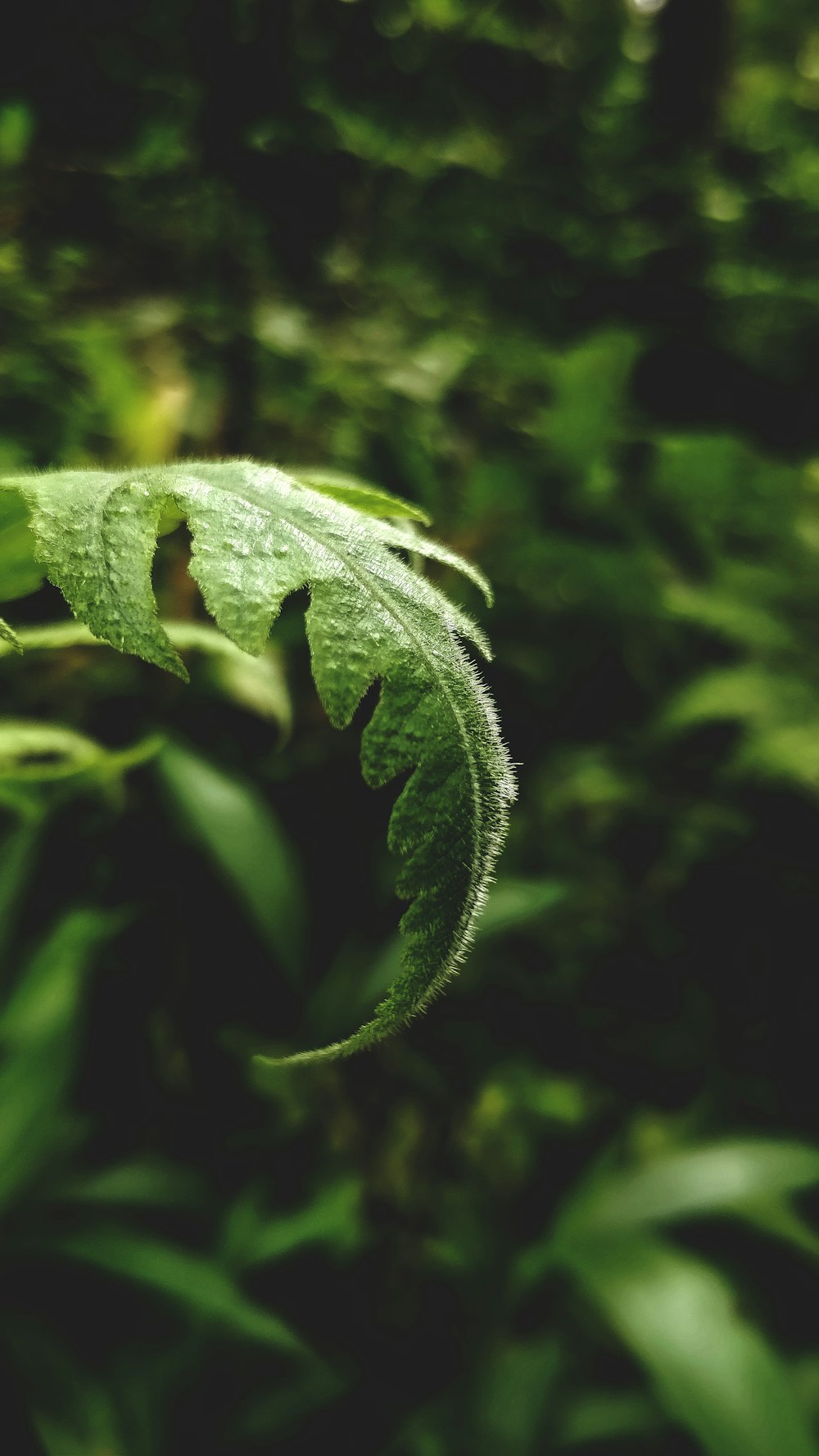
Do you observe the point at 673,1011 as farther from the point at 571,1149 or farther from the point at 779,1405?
the point at 779,1405

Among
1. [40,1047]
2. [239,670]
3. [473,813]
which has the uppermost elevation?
[473,813]

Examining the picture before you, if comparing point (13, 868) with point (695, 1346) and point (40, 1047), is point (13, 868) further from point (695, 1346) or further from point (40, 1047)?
point (695, 1346)

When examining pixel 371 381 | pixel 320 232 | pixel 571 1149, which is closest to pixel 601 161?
pixel 320 232

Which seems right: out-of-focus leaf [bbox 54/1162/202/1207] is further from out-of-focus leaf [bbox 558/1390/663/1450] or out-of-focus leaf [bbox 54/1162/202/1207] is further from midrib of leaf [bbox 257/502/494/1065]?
midrib of leaf [bbox 257/502/494/1065]

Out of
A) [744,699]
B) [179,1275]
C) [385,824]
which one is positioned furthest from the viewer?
[744,699]

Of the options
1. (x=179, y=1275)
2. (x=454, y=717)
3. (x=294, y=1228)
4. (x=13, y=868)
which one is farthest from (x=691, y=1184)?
(x=454, y=717)

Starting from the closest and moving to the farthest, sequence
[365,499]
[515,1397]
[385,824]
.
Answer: [365,499] < [515,1397] < [385,824]

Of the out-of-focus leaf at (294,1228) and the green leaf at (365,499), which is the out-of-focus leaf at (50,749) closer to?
the green leaf at (365,499)
